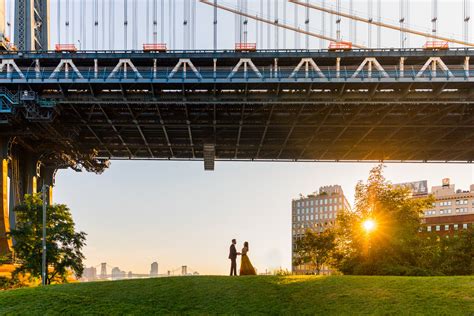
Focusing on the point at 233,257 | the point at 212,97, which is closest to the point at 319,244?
the point at 212,97

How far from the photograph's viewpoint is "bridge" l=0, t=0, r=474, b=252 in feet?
213

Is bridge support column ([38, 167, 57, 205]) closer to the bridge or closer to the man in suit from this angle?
the bridge

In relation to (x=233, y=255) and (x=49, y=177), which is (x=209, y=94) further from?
(x=233, y=255)

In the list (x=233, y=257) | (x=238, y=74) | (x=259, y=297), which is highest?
(x=238, y=74)

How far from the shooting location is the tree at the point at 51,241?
1706 inches

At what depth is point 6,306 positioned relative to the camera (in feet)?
74.9

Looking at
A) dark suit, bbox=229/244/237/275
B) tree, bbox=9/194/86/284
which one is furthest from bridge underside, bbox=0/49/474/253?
dark suit, bbox=229/244/237/275

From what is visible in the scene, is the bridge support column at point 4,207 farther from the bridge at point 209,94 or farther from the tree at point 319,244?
the tree at point 319,244

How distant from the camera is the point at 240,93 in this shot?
2726 inches

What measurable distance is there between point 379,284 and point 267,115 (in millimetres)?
52881

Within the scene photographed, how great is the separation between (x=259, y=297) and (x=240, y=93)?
4838 centimetres

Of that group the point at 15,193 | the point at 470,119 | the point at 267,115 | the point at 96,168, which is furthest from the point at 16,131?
the point at 470,119

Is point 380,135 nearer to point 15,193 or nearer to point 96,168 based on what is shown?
point 96,168

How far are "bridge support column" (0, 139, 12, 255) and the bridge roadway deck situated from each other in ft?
11.4
